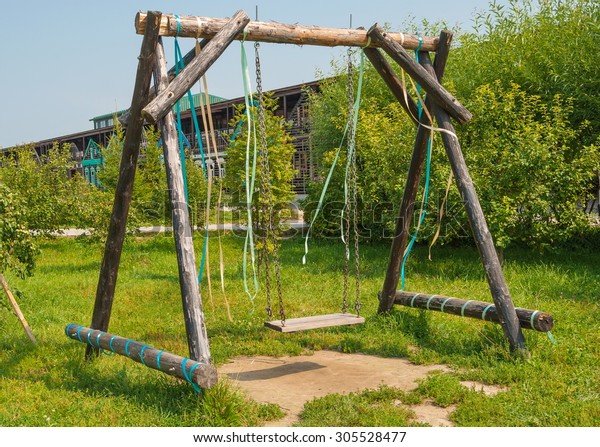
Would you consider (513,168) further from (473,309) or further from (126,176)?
(126,176)

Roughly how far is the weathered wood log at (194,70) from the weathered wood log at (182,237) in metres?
0.12

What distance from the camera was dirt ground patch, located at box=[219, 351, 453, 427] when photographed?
5.00 metres

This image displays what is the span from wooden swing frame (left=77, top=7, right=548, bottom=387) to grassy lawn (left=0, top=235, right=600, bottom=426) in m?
0.40

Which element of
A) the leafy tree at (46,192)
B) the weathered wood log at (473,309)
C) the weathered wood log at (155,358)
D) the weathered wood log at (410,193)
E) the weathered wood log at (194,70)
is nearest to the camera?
the weathered wood log at (155,358)

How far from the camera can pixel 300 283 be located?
1102 centimetres

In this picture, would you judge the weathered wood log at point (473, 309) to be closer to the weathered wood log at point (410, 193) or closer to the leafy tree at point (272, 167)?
the weathered wood log at point (410, 193)

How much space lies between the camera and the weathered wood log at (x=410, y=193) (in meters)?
6.71

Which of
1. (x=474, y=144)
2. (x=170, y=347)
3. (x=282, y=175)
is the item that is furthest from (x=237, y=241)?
(x=170, y=347)

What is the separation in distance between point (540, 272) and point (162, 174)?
15.3m

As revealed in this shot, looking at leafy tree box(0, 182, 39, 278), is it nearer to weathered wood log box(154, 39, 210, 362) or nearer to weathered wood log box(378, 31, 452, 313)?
weathered wood log box(154, 39, 210, 362)

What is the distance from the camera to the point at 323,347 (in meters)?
7.03

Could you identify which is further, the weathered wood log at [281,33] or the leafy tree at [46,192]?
the leafy tree at [46,192]

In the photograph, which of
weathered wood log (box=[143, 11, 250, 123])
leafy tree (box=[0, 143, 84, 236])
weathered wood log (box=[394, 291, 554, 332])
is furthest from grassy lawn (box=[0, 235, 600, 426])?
weathered wood log (box=[143, 11, 250, 123])

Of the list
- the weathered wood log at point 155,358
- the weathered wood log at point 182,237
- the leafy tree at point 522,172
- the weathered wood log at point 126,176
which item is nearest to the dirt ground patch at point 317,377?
the weathered wood log at point 155,358
